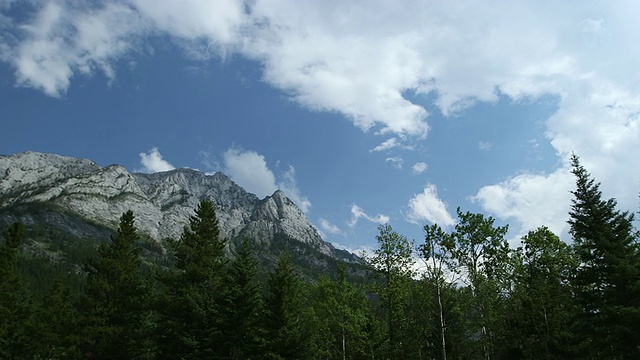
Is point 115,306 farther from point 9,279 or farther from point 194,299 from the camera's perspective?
point 9,279

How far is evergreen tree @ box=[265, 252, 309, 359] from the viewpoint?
32.7 m

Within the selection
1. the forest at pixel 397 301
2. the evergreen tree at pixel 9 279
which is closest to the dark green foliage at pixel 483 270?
the forest at pixel 397 301

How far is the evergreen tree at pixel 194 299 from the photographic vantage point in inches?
1275

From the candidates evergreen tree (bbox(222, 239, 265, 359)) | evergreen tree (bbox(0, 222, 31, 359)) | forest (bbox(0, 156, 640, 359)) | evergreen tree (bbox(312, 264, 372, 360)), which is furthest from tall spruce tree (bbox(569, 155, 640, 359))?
evergreen tree (bbox(0, 222, 31, 359))

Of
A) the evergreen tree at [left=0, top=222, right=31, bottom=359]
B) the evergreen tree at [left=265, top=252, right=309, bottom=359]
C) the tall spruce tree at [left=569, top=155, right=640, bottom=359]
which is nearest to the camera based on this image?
the tall spruce tree at [left=569, top=155, right=640, bottom=359]

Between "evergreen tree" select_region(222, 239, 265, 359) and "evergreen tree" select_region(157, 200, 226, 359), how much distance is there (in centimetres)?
74

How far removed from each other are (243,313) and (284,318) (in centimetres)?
356

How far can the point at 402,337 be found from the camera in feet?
137

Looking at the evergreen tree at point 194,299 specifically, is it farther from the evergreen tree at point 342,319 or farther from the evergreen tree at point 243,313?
the evergreen tree at point 342,319

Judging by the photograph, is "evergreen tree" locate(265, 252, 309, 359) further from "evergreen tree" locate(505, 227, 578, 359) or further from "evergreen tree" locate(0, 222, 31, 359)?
"evergreen tree" locate(0, 222, 31, 359)

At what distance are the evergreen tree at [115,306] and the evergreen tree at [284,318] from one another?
11.3m

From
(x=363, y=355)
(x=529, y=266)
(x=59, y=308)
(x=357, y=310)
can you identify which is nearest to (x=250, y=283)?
(x=357, y=310)

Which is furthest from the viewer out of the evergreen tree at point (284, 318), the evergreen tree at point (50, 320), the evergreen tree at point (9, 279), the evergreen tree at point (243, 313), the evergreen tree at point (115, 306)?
the evergreen tree at point (50, 320)

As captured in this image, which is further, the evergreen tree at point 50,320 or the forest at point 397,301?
the evergreen tree at point 50,320
